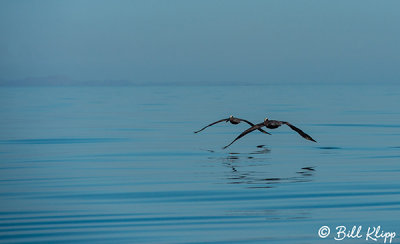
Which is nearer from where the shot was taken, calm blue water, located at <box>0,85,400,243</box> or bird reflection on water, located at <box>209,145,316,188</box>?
calm blue water, located at <box>0,85,400,243</box>

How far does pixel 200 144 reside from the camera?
36.1m

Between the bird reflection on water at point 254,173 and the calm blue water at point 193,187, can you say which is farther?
the bird reflection on water at point 254,173

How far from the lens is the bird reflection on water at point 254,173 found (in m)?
22.8

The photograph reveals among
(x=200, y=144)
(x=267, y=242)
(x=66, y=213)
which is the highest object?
(x=200, y=144)

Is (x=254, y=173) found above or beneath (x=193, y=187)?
above

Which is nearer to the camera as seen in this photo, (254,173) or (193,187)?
(193,187)

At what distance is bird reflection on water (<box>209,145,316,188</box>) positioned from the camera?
74.9 feet

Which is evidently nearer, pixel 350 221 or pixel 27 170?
pixel 350 221

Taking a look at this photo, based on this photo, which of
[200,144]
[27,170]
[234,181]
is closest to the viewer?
[234,181]

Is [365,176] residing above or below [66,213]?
above

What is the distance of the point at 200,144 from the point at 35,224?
19.5 metres

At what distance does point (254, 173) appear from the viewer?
81.6 ft

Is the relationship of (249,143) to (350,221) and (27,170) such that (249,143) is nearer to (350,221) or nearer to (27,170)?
(27,170)

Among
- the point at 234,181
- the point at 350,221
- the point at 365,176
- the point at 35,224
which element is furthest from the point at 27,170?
the point at 350,221
